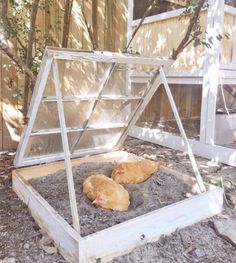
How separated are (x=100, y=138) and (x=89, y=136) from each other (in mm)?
156

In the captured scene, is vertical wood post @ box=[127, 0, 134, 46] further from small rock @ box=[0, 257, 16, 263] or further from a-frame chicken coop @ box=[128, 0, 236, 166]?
small rock @ box=[0, 257, 16, 263]

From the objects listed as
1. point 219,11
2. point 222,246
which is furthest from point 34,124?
point 219,11

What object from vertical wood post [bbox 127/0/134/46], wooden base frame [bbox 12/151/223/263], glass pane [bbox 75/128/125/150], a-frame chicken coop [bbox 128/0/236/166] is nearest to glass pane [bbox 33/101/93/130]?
glass pane [bbox 75/128/125/150]

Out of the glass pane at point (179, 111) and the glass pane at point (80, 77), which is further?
the glass pane at point (179, 111)

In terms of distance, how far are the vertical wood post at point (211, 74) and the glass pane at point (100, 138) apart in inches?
40.8

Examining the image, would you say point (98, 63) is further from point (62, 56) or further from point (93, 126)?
point (93, 126)

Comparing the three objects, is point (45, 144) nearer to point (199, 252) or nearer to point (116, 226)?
point (116, 226)

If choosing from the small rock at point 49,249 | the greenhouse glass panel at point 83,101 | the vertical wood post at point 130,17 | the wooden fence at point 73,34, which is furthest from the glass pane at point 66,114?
the vertical wood post at point 130,17

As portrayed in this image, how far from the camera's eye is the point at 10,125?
3.56m

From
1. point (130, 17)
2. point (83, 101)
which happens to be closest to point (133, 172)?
point (83, 101)

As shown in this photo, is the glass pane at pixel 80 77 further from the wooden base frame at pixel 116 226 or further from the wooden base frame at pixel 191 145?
the wooden base frame at pixel 191 145

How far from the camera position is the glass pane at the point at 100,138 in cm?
270

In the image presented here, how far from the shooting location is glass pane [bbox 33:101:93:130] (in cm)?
212

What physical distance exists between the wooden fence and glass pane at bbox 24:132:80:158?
928 mm
